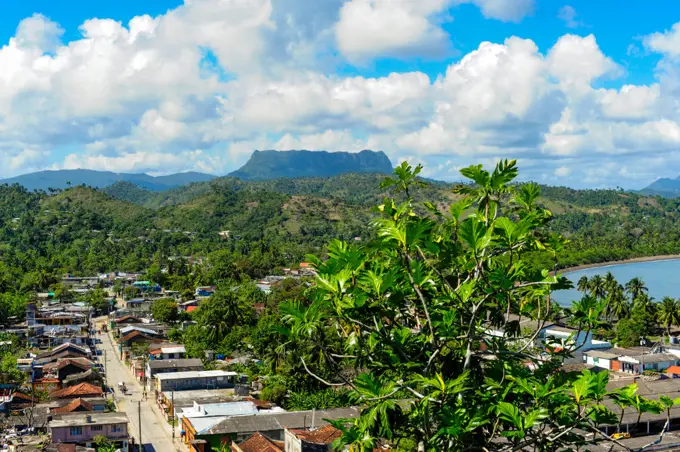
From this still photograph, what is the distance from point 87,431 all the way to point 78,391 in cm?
589

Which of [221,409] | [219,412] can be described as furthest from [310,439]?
[221,409]

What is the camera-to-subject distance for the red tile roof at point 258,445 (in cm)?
1800

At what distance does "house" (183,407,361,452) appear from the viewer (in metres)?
19.8

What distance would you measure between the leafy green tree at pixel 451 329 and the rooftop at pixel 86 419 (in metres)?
19.4

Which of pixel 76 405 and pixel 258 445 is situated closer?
pixel 258 445

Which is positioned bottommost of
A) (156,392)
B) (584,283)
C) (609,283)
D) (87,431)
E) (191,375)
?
(156,392)

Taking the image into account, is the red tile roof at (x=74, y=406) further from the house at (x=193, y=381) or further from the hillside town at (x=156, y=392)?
the house at (x=193, y=381)

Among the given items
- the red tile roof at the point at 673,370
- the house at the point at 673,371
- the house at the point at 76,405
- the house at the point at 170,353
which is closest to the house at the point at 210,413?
the house at the point at 76,405

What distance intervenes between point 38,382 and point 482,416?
2941 centimetres

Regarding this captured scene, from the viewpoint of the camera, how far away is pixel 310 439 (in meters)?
17.9

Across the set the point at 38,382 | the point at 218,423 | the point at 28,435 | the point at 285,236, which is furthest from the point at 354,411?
the point at 285,236

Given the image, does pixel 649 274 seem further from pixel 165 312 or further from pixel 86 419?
pixel 86 419

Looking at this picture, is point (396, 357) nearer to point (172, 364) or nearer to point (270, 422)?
point (270, 422)

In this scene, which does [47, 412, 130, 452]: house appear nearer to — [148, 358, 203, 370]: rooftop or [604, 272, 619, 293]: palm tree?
[148, 358, 203, 370]: rooftop
